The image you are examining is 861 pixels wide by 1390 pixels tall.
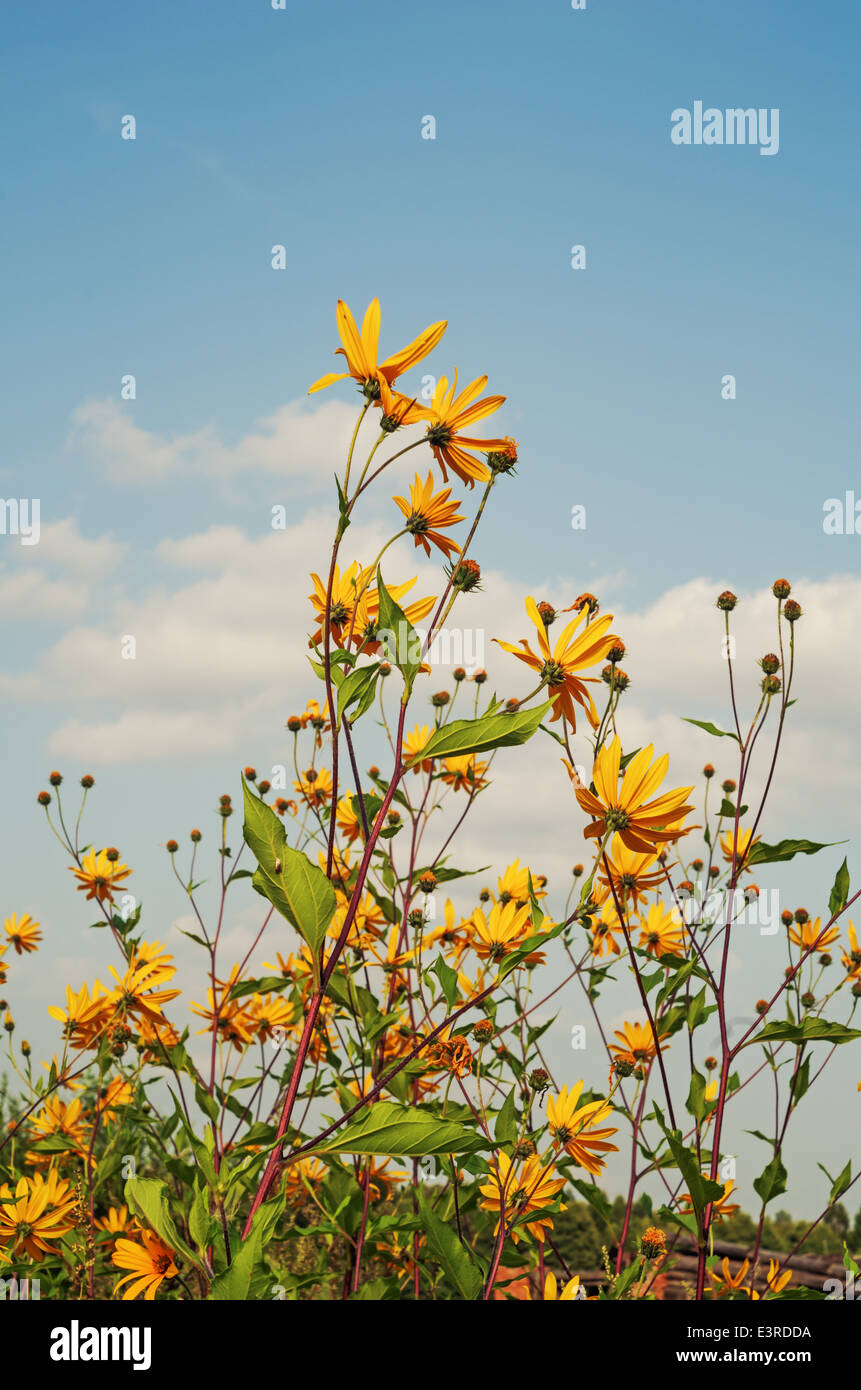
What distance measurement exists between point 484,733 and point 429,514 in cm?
62

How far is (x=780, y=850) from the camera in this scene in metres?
2.15

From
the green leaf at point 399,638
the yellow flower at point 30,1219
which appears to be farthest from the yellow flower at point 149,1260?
the green leaf at point 399,638

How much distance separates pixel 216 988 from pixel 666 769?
2196mm

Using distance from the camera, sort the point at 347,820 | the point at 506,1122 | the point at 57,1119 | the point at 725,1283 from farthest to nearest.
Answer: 1. the point at 57,1119
2. the point at 347,820
3. the point at 725,1283
4. the point at 506,1122

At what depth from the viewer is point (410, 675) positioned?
1501 mm

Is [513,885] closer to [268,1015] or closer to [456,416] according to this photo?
[268,1015]

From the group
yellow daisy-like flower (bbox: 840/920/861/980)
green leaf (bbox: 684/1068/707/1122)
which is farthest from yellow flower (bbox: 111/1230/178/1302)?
yellow daisy-like flower (bbox: 840/920/861/980)

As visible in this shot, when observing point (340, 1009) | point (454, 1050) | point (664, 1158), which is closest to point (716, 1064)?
point (664, 1158)

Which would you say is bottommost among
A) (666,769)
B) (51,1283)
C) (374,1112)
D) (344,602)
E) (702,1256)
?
(51,1283)

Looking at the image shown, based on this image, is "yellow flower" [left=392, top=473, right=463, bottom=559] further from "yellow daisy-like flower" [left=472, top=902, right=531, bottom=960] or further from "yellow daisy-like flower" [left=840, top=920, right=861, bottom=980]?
"yellow daisy-like flower" [left=840, top=920, right=861, bottom=980]

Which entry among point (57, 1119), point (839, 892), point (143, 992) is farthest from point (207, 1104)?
point (839, 892)

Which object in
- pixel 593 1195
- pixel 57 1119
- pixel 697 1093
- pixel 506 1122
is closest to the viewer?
pixel 506 1122

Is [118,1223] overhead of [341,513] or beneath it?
beneath
